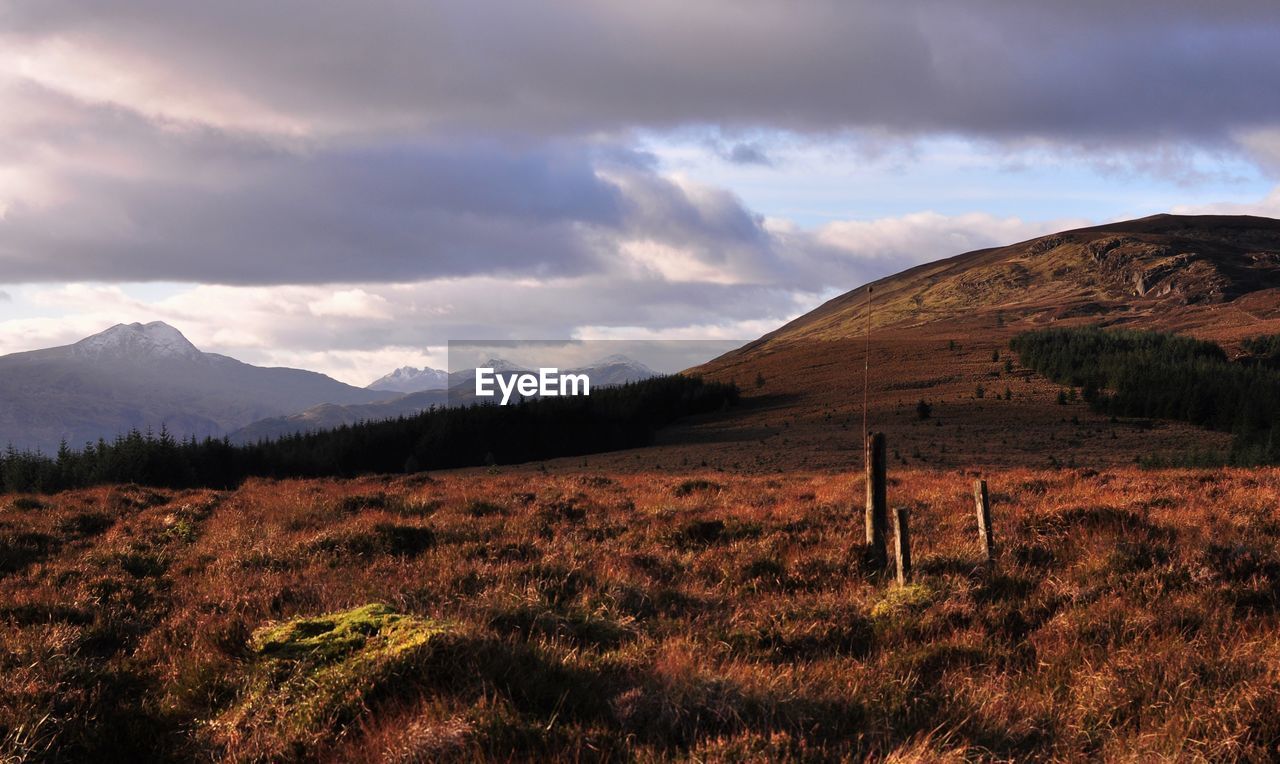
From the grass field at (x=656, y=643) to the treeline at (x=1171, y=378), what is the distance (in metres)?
41.3

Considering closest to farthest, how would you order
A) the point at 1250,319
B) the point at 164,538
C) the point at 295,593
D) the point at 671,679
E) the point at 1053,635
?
the point at 671,679 < the point at 1053,635 < the point at 295,593 < the point at 164,538 < the point at 1250,319

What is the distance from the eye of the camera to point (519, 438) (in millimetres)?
90000

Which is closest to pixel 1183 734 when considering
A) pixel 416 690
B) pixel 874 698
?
pixel 874 698

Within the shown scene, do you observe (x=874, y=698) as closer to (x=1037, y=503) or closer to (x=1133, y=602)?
(x=1133, y=602)

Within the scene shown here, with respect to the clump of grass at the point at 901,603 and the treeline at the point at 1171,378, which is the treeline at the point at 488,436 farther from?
the clump of grass at the point at 901,603

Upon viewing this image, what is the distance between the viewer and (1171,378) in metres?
69.7

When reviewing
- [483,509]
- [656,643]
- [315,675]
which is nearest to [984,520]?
[656,643]

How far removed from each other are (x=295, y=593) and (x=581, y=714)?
444 centimetres

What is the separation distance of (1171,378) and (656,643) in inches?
3088

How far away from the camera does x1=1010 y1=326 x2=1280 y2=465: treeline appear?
59.3m

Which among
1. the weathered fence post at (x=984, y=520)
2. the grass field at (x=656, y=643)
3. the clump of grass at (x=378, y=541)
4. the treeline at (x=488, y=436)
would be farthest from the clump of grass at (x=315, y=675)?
the treeline at (x=488, y=436)

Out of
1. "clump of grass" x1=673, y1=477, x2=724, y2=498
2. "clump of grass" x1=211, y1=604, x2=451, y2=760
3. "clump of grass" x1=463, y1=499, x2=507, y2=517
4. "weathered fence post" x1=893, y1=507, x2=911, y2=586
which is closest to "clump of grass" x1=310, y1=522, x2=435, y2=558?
"clump of grass" x1=463, y1=499, x2=507, y2=517

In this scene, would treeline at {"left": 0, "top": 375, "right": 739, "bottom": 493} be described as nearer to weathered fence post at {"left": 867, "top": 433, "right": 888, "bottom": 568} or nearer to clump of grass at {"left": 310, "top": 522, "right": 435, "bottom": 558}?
clump of grass at {"left": 310, "top": 522, "right": 435, "bottom": 558}

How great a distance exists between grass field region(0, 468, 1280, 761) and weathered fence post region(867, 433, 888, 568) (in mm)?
313
